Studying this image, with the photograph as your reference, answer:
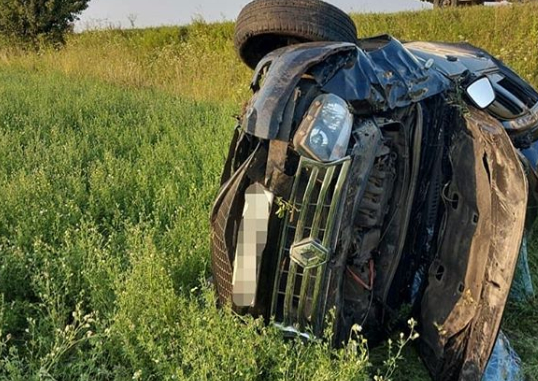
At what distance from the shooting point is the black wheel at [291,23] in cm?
266

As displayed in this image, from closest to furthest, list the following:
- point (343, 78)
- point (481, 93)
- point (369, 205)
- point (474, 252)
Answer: point (343, 78) < point (369, 205) < point (474, 252) < point (481, 93)

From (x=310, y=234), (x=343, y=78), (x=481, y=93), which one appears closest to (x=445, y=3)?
Answer: (x=481, y=93)

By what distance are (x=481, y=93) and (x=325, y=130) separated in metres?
1.16

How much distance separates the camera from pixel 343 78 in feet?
6.72

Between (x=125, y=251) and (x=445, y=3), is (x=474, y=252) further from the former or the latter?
(x=445, y=3)

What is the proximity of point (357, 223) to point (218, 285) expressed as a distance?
0.69m

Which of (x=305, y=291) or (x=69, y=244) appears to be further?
(x=69, y=244)

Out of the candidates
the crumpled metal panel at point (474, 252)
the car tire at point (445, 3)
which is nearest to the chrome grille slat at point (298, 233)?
the crumpled metal panel at point (474, 252)

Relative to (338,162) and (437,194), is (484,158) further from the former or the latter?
(338,162)

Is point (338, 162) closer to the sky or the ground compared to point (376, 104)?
closer to the ground

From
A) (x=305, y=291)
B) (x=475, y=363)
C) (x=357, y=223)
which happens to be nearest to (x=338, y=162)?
(x=357, y=223)

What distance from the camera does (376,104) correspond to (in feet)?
6.87

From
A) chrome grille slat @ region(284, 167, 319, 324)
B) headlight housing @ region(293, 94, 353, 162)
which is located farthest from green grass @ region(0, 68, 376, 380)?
headlight housing @ region(293, 94, 353, 162)

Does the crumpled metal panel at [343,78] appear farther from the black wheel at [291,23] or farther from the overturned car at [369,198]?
the black wheel at [291,23]
